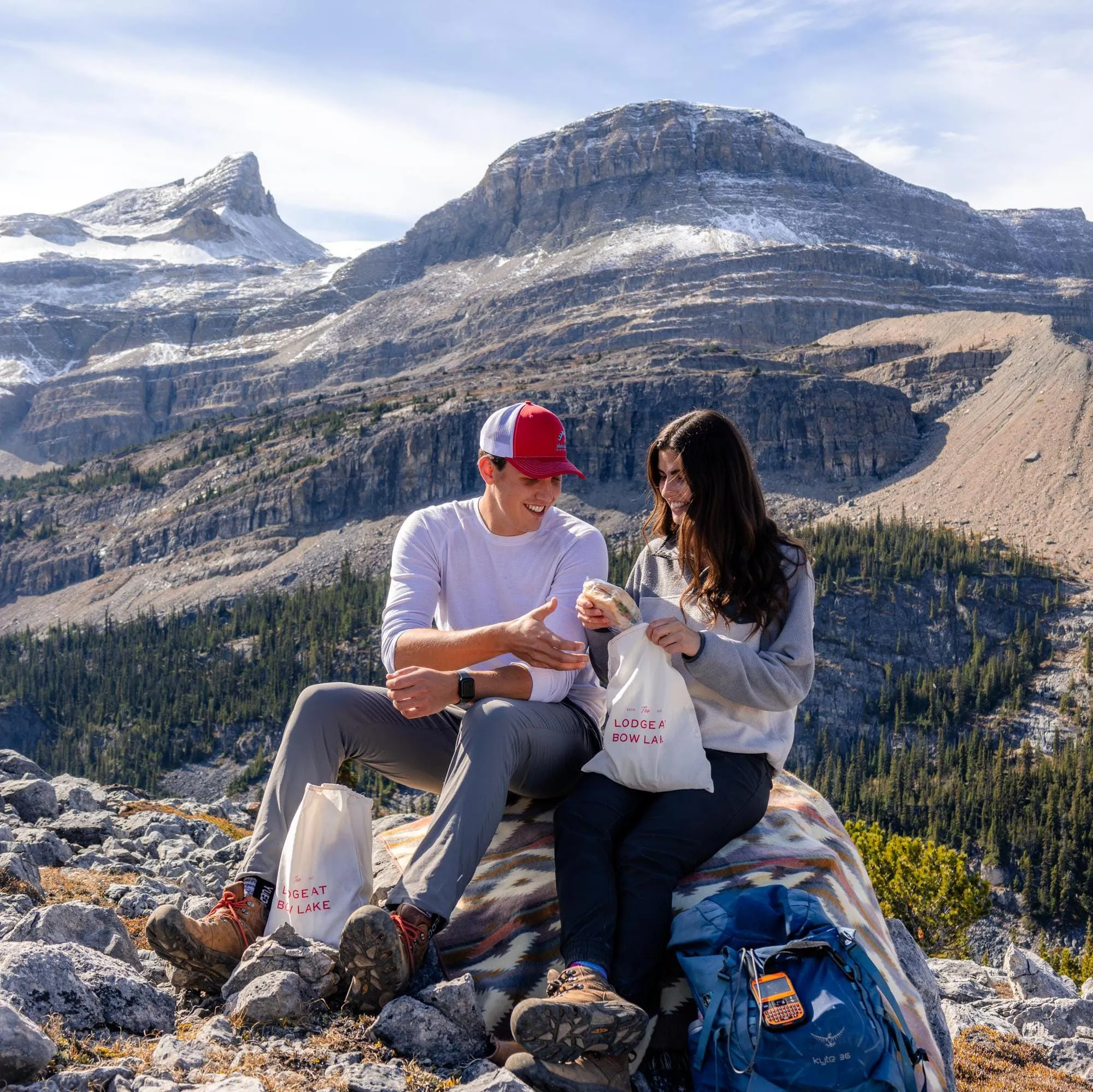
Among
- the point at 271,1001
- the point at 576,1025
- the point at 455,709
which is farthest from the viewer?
the point at 455,709

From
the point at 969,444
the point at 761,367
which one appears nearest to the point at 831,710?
the point at 969,444

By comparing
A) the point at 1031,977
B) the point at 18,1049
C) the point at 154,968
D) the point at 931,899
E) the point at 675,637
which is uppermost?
the point at 675,637

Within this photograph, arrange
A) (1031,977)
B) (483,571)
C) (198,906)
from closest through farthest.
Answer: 1. (483,571)
2. (198,906)
3. (1031,977)

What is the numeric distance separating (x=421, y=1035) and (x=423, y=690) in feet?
6.18

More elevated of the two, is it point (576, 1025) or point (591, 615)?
point (591, 615)

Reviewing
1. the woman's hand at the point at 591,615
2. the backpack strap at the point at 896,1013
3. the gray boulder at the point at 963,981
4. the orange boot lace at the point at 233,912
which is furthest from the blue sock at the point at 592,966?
the gray boulder at the point at 963,981

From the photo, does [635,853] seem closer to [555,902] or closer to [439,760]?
[555,902]

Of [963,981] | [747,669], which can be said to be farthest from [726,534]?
[963,981]

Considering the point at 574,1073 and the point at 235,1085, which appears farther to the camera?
the point at 574,1073

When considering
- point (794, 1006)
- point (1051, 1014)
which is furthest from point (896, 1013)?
point (1051, 1014)

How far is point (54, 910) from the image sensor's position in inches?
257

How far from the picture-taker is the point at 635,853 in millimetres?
6012

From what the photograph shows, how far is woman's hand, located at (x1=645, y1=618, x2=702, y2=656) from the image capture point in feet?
20.8

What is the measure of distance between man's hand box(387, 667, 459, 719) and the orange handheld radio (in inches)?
91.1
